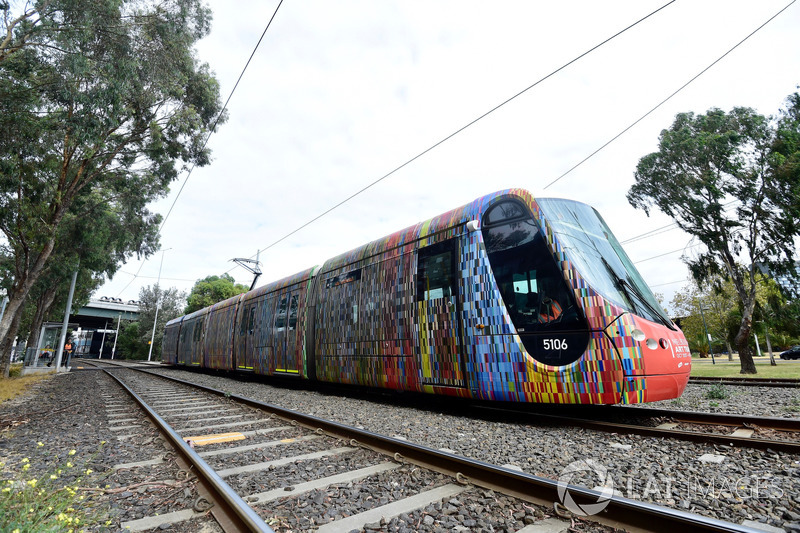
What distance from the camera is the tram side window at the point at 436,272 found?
238 inches

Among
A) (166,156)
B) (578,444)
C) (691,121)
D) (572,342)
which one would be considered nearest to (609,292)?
(572,342)

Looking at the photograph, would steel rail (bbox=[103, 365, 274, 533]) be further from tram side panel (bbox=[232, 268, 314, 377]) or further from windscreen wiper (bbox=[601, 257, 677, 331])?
tram side panel (bbox=[232, 268, 314, 377])

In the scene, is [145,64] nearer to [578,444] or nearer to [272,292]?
[272,292]

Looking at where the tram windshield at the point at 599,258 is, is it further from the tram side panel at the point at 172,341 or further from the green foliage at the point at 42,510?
the tram side panel at the point at 172,341

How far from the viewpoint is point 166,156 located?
44.6 feet

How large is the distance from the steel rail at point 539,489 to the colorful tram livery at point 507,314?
2003 millimetres

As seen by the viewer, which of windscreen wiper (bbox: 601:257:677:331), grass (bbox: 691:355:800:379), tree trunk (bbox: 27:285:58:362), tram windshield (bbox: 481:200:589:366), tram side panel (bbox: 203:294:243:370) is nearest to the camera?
tram windshield (bbox: 481:200:589:366)

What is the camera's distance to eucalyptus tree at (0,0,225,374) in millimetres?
8000

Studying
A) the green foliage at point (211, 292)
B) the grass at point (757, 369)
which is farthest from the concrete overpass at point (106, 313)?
the grass at point (757, 369)

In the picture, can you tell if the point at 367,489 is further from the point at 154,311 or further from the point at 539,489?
the point at 154,311

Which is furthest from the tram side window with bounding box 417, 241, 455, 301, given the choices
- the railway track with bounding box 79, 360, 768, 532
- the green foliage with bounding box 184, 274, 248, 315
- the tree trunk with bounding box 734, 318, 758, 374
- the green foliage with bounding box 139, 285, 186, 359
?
the green foliage with bounding box 139, 285, 186, 359

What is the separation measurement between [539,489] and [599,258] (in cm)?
346

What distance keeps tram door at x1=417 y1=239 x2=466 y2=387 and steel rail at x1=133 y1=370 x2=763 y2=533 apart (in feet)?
6.72

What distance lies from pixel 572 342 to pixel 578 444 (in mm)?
1150
